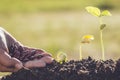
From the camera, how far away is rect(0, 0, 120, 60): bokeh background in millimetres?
9383

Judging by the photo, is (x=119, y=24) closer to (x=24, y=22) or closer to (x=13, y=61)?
(x=24, y=22)

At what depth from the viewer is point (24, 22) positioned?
13914mm

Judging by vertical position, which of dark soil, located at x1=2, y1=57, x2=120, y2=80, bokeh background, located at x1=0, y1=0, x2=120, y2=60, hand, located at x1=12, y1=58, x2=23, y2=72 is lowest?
dark soil, located at x1=2, y1=57, x2=120, y2=80

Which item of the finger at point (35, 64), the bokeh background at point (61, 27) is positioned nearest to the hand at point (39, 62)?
the finger at point (35, 64)

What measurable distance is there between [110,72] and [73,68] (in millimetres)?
153

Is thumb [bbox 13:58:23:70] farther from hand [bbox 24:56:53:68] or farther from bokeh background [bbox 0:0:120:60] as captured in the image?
bokeh background [bbox 0:0:120:60]

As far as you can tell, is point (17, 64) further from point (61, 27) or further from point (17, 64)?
point (61, 27)

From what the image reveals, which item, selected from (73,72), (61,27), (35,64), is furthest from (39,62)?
(61,27)

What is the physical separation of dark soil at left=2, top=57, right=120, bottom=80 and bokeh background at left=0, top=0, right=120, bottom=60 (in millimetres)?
5824

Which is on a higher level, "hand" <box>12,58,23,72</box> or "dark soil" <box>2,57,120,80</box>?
"hand" <box>12,58,23,72</box>

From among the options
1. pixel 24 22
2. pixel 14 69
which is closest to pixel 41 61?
pixel 14 69

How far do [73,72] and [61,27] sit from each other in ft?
34.2

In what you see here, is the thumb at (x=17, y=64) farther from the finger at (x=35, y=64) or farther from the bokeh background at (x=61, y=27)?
the bokeh background at (x=61, y=27)

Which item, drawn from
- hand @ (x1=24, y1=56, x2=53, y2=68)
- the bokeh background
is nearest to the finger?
hand @ (x1=24, y1=56, x2=53, y2=68)
